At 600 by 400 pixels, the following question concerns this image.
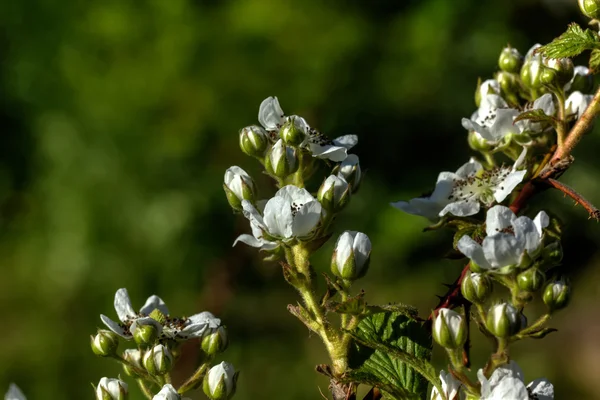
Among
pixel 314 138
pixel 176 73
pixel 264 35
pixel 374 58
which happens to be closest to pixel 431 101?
pixel 374 58

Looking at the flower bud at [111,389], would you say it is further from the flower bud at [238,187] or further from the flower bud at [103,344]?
the flower bud at [238,187]

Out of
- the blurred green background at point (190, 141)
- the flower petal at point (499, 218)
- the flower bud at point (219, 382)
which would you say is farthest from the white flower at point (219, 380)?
the blurred green background at point (190, 141)

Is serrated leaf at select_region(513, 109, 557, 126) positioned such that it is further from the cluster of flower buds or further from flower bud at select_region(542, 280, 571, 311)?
the cluster of flower buds

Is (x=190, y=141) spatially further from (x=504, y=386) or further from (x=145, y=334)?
(x=504, y=386)

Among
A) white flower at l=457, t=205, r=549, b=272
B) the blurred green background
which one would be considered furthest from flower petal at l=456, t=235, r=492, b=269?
the blurred green background

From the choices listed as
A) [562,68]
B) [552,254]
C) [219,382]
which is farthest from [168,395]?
[562,68]

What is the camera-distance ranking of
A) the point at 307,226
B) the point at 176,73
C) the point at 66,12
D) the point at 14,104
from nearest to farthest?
1. the point at 307,226
2. the point at 176,73
3. the point at 66,12
4. the point at 14,104

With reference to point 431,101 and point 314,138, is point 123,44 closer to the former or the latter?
point 431,101
